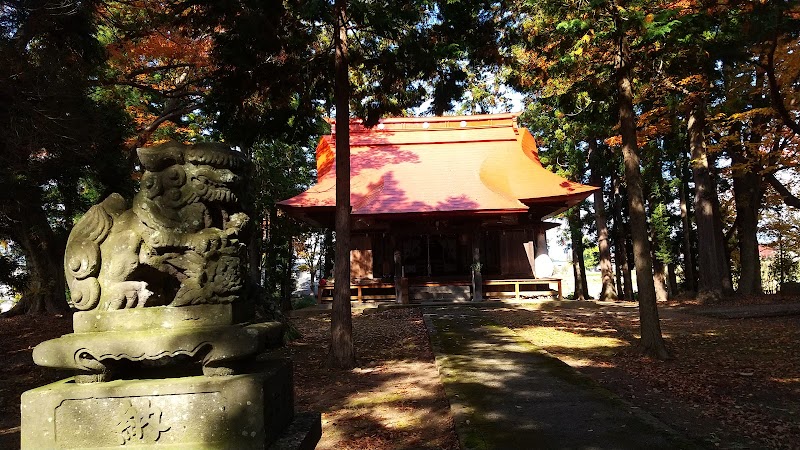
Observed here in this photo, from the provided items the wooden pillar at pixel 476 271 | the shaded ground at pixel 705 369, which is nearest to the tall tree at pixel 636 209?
the shaded ground at pixel 705 369

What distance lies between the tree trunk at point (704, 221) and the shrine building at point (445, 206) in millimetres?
4369

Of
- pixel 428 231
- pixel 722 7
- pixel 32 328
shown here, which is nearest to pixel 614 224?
pixel 428 231

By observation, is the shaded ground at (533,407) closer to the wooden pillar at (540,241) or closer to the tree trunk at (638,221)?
the tree trunk at (638,221)

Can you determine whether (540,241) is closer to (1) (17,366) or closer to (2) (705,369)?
(2) (705,369)

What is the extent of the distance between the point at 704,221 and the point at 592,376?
12853 millimetres

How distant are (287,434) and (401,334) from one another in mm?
7415

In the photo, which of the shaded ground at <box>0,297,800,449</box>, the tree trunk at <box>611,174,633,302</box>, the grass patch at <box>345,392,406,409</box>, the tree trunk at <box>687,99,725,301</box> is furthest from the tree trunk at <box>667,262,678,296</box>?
the grass patch at <box>345,392,406,409</box>

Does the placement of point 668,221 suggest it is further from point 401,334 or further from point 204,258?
point 204,258

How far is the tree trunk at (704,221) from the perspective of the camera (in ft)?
53.0

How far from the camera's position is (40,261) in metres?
12.4

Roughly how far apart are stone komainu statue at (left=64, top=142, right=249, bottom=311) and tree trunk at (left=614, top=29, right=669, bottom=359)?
6.59 meters

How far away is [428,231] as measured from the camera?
53.8 feet

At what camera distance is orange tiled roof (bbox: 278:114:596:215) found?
15.4m

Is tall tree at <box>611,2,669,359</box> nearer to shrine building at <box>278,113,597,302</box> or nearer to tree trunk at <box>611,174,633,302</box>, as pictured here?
shrine building at <box>278,113,597,302</box>
